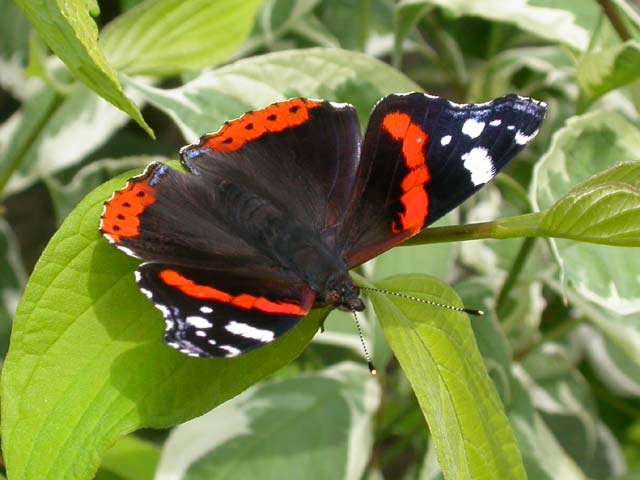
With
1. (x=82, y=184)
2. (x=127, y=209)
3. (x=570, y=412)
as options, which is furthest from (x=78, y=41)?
(x=570, y=412)

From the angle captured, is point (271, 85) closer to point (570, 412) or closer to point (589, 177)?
point (589, 177)

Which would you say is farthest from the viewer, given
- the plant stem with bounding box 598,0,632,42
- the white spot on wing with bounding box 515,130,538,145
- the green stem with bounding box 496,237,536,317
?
the green stem with bounding box 496,237,536,317

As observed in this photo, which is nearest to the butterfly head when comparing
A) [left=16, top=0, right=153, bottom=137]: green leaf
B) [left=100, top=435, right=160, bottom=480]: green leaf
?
[left=16, top=0, right=153, bottom=137]: green leaf

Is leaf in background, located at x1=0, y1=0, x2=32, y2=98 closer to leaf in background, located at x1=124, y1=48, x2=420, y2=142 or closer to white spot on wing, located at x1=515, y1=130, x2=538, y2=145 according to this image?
leaf in background, located at x1=124, y1=48, x2=420, y2=142

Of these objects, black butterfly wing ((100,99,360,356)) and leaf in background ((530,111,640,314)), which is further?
leaf in background ((530,111,640,314))

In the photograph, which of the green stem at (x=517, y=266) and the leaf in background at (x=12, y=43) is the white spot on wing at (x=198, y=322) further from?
the leaf in background at (x=12, y=43)

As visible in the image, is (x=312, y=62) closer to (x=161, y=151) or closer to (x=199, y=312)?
(x=199, y=312)
